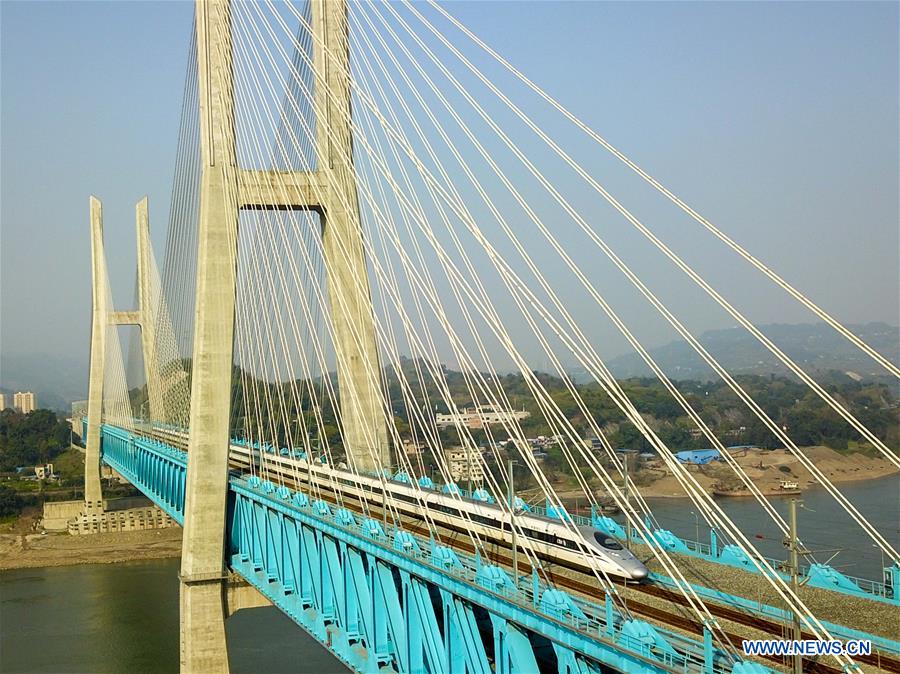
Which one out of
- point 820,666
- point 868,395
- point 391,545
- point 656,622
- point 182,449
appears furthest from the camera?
point 868,395

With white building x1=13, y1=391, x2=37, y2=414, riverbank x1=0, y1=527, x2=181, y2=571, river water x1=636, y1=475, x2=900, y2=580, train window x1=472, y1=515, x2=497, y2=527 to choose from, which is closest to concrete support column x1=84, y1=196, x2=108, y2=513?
riverbank x1=0, y1=527, x2=181, y2=571

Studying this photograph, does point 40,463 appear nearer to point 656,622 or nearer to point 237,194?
point 237,194

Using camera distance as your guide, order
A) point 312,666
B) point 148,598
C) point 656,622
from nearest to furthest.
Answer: point 656,622, point 312,666, point 148,598

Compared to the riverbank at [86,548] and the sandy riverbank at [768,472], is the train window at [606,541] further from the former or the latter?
the sandy riverbank at [768,472]

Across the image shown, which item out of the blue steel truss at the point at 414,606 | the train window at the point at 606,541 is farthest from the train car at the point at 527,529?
the blue steel truss at the point at 414,606

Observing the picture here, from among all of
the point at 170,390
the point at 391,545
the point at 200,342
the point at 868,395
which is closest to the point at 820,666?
the point at 391,545

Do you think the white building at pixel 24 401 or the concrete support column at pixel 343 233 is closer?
the concrete support column at pixel 343 233

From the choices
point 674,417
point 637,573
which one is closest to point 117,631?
point 637,573
